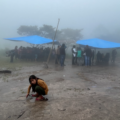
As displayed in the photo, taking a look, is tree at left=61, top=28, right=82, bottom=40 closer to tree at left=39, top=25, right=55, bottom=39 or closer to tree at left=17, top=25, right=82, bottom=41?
tree at left=17, top=25, right=82, bottom=41

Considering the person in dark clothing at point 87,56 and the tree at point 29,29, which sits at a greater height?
the tree at point 29,29

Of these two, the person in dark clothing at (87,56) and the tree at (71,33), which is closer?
the person in dark clothing at (87,56)

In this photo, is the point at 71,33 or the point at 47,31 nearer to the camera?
the point at 47,31

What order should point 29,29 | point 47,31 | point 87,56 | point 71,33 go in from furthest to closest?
1. point 71,33
2. point 29,29
3. point 47,31
4. point 87,56

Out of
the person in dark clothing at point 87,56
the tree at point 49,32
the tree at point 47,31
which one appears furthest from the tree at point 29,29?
the person in dark clothing at point 87,56

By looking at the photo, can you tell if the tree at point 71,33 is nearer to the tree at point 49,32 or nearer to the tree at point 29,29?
the tree at point 49,32

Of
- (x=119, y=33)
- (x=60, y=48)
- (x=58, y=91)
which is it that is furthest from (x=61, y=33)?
(x=58, y=91)

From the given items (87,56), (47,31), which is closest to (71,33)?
(47,31)

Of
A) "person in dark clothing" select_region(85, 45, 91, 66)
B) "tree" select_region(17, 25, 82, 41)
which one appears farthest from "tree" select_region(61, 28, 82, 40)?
"person in dark clothing" select_region(85, 45, 91, 66)

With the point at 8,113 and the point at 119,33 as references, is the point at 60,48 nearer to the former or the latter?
the point at 8,113

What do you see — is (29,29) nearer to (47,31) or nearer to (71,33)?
(47,31)

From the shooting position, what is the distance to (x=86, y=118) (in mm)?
2396

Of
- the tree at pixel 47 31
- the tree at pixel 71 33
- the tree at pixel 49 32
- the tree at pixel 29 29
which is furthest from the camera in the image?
the tree at pixel 71 33

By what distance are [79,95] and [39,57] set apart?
32.8 ft
